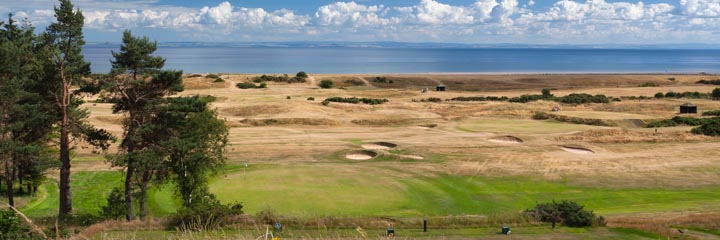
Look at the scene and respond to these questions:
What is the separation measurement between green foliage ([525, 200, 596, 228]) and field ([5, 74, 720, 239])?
0.68 metres

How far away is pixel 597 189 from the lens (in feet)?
107

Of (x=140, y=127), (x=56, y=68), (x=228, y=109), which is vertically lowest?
(x=228, y=109)

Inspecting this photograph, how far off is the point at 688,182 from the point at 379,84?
91260mm

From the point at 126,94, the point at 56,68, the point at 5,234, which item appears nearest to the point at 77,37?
the point at 56,68

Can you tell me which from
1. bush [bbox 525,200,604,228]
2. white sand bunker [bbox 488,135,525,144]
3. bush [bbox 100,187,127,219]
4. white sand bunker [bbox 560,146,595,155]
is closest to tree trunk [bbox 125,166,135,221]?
bush [bbox 100,187,127,219]

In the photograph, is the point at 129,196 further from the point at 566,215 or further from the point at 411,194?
the point at 566,215

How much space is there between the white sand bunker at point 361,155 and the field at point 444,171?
34 centimetres

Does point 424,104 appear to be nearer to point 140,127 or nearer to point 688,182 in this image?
point 688,182

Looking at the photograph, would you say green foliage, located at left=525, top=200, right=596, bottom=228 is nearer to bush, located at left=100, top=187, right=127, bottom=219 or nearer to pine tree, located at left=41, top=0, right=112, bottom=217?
bush, located at left=100, top=187, right=127, bottom=219

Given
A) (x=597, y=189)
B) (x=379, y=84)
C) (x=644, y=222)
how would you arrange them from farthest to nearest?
(x=379, y=84) < (x=597, y=189) < (x=644, y=222)

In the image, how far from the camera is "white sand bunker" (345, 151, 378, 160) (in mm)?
43781

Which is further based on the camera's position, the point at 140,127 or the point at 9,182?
the point at 9,182

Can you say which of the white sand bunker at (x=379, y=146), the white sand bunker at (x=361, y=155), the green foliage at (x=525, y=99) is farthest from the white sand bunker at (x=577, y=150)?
the green foliage at (x=525, y=99)

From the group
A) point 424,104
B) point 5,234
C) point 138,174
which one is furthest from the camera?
point 424,104
